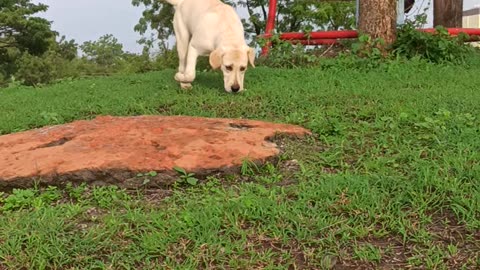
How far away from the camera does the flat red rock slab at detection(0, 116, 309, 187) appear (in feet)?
10.2

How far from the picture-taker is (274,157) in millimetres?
3369

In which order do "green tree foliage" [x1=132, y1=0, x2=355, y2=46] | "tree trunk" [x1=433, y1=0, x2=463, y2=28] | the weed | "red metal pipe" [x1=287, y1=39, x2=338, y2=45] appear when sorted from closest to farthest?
the weed, "red metal pipe" [x1=287, y1=39, x2=338, y2=45], "tree trunk" [x1=433, y1=0, x2=463, y2=28], "green tree foliage" [x1=132, y1=0, x2=355, y2=46]

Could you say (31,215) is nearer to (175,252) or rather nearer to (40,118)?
(175,252)

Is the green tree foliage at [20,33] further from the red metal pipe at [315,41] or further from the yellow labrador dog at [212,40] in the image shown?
the yellow labrador dog at [212,40]

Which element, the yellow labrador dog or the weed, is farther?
the yellow labrador dog

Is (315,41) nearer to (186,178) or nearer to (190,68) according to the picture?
(190,68)

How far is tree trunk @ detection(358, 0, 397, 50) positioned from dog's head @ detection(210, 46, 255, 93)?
2895 mm

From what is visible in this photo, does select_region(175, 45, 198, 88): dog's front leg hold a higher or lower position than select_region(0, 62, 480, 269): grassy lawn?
higher

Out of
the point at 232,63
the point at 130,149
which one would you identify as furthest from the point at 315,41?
the point at 130,149

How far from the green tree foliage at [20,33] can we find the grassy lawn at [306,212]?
912 inches

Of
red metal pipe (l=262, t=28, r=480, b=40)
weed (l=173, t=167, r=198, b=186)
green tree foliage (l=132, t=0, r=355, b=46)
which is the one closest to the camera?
weed (l=173, t=167, r=198, b=186)

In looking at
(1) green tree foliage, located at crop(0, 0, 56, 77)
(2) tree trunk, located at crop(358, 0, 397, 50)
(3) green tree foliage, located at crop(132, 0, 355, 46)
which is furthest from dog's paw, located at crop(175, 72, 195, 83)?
(1) green tree foliage, located at crop(0, 0, 56, 77)

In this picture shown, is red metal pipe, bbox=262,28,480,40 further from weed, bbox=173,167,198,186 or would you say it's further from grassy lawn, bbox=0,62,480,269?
weed, bbox=173,167,198,186

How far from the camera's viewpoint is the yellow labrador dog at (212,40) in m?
5.84
